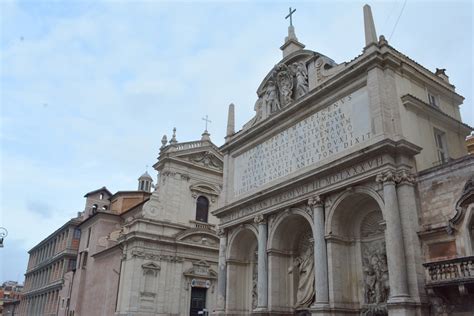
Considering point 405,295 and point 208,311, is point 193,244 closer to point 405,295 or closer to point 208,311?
point 208,311

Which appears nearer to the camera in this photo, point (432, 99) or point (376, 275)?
point (376, 275)

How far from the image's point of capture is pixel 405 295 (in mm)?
12406

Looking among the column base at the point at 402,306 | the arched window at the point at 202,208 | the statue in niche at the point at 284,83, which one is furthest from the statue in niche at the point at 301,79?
the arched window at the point at 202,208

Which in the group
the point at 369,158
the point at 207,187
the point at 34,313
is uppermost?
the point at 207,187

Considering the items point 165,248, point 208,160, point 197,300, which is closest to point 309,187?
point 165,248

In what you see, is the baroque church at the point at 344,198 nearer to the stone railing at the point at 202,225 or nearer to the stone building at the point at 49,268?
the stone railing at the point at 202,225

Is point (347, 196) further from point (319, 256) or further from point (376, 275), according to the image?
point (376, 275)

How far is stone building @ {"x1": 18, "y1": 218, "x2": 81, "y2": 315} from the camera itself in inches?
1687

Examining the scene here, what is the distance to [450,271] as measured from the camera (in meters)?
11.9

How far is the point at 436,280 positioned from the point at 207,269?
20.2 m

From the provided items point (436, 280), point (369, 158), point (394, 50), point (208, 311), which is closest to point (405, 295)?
point (436, 280)

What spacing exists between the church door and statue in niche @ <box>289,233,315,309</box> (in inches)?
512

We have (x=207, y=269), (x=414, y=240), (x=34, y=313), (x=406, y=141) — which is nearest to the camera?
(x=414, y=240)

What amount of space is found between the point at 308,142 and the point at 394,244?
6.14 metres
